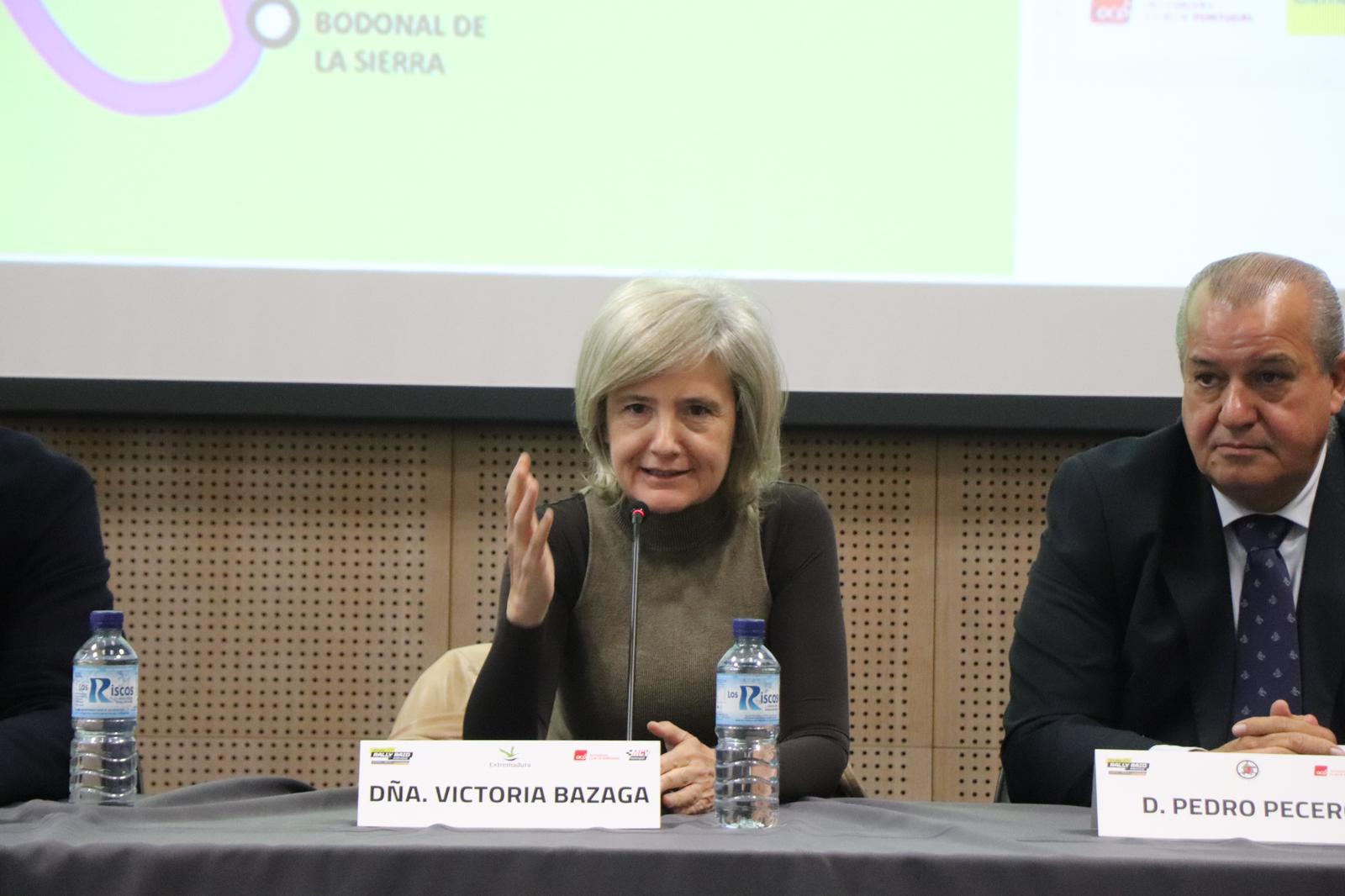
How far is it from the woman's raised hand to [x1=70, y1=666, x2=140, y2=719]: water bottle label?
49cm

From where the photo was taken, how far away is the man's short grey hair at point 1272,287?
1.90m

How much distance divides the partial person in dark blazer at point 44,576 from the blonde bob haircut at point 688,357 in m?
0.72

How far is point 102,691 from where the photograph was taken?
5.12ft

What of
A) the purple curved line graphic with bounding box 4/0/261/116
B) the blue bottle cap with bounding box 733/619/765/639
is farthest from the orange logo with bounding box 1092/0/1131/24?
the blue bottle cap with bounding box 733/619/765/639

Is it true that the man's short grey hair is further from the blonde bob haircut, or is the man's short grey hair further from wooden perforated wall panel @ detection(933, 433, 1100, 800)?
wooden perforated wall panel @ detection(933, 433, 1100, 800)

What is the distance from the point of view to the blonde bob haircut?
6.38 feet

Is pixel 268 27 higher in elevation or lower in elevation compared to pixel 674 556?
higher

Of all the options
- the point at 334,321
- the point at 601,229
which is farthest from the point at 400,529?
the point at 601,229

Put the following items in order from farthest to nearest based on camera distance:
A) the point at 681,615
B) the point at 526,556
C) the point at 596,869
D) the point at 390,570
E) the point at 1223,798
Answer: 1. the point at 390,570
2. the point at 681,615
3. the point at 526,556
4. the point at 1223,798
5. the point at 596,869

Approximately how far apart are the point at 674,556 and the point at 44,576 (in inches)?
35.4

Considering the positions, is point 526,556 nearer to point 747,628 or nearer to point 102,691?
point 747,628

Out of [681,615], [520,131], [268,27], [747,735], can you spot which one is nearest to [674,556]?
[681,615]

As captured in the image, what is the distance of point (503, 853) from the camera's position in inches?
48.6

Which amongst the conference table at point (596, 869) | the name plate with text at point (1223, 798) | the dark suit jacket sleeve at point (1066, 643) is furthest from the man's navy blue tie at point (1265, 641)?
the conference table at point (596, 869)
